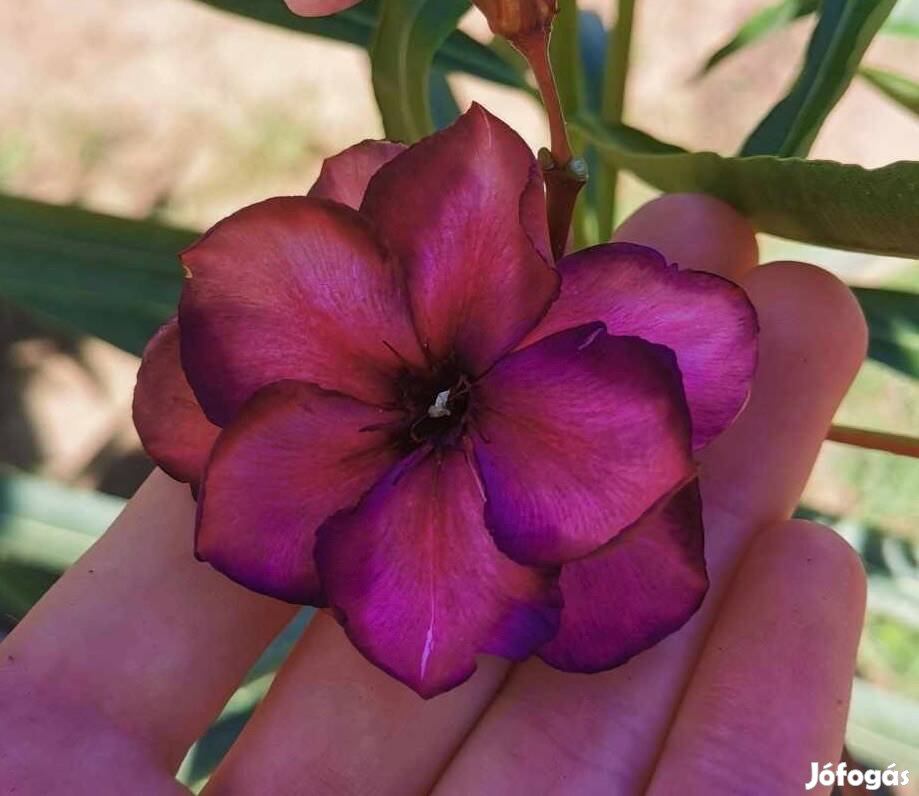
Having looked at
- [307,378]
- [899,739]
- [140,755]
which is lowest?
[899,739]

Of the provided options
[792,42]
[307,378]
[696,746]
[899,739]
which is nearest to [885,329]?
[899,739]

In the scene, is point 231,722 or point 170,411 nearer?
point 170,411

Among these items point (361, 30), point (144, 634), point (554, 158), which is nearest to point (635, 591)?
point (554, 158)

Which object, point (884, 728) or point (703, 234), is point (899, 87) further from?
point (884, 728)

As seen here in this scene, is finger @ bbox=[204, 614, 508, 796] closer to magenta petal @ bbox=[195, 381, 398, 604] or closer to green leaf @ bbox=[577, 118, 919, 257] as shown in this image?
magenta petal @ bbox=[195, 381, 398, 604]

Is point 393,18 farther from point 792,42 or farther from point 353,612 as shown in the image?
point 792,42

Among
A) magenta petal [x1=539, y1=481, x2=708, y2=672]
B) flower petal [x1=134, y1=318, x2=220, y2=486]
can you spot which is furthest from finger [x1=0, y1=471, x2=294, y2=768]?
magenta petal [x1=539, y1=481, x2=708, y2=672]

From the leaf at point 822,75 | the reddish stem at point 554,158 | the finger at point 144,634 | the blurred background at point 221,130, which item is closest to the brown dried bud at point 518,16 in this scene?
the reddish stem at point 554,158

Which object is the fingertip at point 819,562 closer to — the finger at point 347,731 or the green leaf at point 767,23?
the finger at point 347,731
